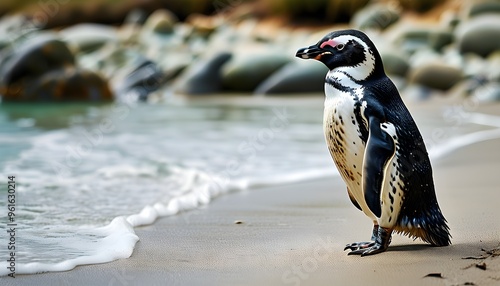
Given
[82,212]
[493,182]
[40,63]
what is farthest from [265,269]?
[40,63]

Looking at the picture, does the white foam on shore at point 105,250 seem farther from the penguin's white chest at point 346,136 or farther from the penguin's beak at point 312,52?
the penguin's beak at point 312,52

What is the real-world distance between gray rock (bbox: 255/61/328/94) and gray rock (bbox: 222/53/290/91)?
2.02 feet

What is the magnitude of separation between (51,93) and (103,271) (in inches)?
514

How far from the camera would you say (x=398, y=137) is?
10.9 ft

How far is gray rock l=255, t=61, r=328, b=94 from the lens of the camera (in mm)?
17094

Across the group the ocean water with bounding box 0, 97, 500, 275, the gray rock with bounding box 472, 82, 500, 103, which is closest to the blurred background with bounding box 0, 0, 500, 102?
the gray rock with bounding box 472, 82, 500, 103

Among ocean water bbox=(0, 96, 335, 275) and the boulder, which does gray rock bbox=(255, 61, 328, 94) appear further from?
the boulder

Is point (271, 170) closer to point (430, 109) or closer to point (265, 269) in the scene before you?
point (265, 269)

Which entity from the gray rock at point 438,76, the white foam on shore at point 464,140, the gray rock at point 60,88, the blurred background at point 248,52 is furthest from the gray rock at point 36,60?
the white foam on shore at point 464,140

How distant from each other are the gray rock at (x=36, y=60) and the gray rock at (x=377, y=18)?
26.2ft

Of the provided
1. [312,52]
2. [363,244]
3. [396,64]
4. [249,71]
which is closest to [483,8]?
[396,64]

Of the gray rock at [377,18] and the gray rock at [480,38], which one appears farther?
the gray rock at [377,18]

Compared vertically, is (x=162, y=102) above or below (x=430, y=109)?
above

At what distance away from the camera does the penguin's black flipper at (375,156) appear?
3.25 m
